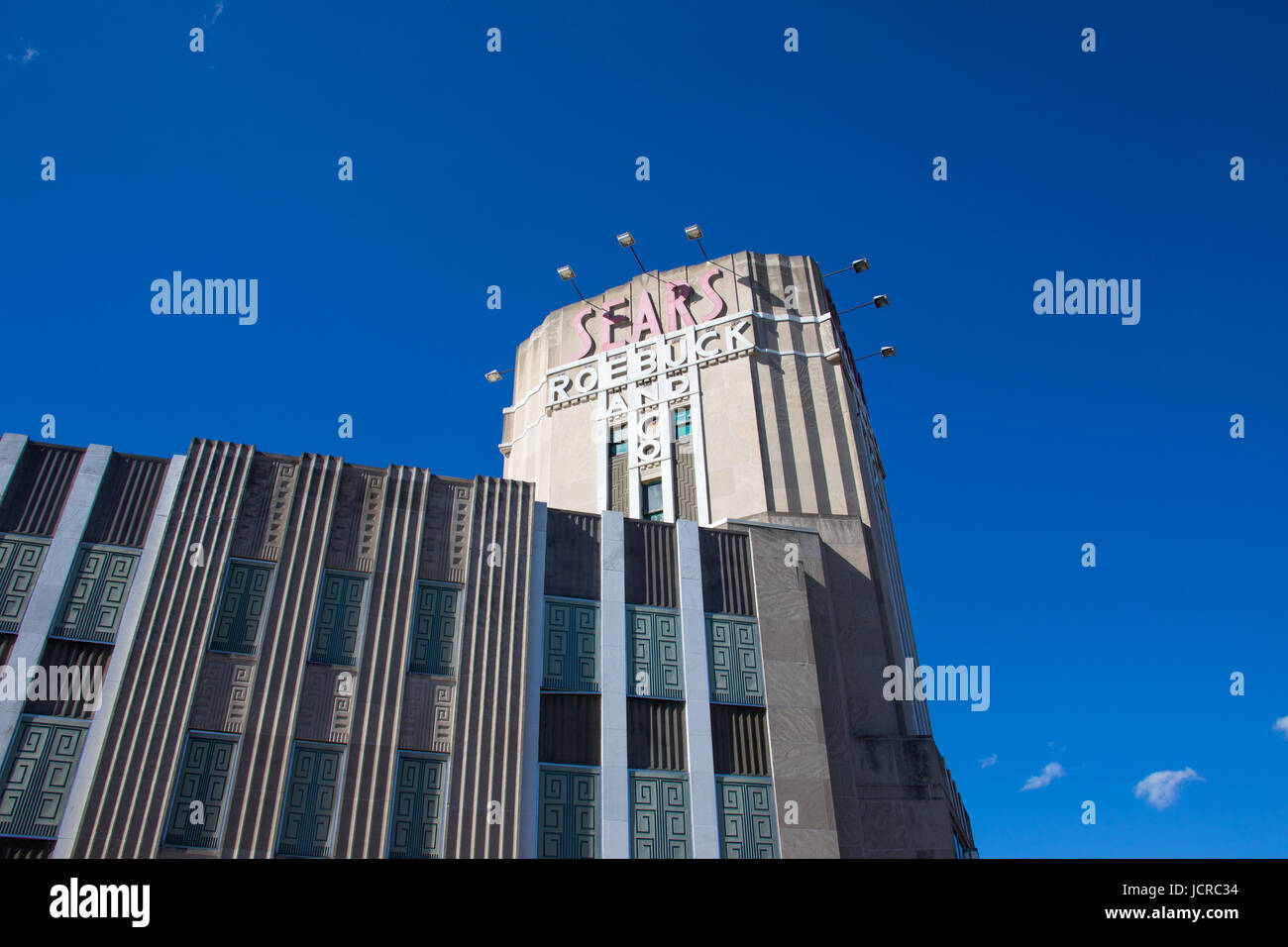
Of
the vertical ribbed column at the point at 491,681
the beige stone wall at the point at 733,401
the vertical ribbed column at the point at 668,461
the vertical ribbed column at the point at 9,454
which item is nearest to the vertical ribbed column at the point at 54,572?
Answer: the vertical ribbed column at the point at 9,454

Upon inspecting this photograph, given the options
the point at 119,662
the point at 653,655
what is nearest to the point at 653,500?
the point at 653,655

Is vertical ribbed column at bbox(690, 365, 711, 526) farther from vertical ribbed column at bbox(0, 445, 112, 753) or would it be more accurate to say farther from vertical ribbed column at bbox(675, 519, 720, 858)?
vertical ribbed column at bbox(0, 445, 112, 753)

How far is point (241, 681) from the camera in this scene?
2364 cm

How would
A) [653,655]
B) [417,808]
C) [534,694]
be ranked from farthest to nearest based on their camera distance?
[653,655] → [534,694] → [417,808]

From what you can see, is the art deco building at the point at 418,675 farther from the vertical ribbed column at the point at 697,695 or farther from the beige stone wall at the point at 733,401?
the beige stone wall at the point at 733,401

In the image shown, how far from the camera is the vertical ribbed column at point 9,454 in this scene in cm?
2534

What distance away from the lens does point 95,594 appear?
2419 centimetres

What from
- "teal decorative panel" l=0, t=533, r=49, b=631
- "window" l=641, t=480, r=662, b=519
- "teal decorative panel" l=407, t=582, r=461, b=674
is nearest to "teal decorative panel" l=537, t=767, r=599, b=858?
"teal decorative panel" l=407, t=582, r=461, b=674

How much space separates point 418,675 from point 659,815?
23.8 ft

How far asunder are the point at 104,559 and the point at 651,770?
607 inches

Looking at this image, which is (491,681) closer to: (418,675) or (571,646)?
(418,675)

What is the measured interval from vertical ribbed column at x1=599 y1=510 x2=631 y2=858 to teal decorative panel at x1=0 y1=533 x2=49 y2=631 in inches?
580
